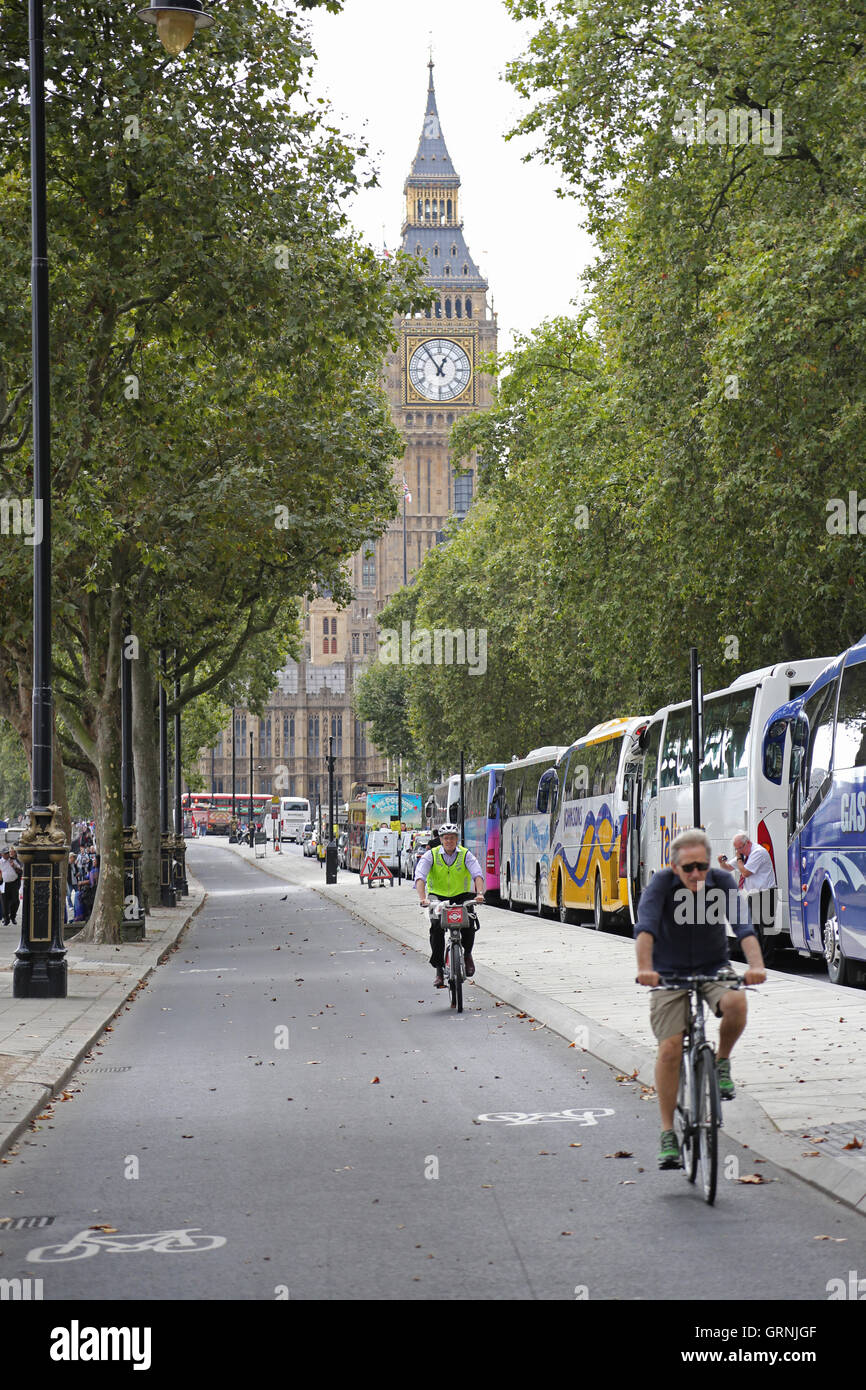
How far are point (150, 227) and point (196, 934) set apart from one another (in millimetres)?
16810

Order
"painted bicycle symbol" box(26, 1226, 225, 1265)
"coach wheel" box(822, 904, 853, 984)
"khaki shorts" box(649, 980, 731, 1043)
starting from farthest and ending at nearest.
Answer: "coach wheel" box(822, 904, 853, 984) → "khaki shorts" box(649, 980, 731, 1043) → "painted bicycle symbol" box(26, 1226, 225, 1265)

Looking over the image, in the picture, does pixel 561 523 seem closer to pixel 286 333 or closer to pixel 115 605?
pixel 115 605

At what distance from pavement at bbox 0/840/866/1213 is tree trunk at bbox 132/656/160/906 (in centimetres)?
895

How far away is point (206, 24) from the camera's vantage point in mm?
15656

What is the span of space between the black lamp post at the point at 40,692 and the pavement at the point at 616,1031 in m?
0.48

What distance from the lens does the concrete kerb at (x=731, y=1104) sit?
8031mm

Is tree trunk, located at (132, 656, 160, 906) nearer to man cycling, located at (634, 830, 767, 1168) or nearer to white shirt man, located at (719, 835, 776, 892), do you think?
white shirt man, located at (719, 835, 776, 892)

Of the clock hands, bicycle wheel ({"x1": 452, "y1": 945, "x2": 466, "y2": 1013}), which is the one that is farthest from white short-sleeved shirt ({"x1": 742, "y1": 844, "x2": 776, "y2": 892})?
the clock hands

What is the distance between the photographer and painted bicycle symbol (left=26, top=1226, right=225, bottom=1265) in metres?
6.95

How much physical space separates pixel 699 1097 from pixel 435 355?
532 feet

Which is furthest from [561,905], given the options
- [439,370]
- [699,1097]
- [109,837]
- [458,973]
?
[439,370]

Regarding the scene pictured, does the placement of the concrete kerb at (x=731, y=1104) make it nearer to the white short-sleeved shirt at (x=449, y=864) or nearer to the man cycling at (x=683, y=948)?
the man cycling at (x=683, y=948)

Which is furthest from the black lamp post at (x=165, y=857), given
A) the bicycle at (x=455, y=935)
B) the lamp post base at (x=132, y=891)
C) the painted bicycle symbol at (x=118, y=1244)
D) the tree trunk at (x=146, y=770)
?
the painted bicycle symbol at (x=118, y=1244)
